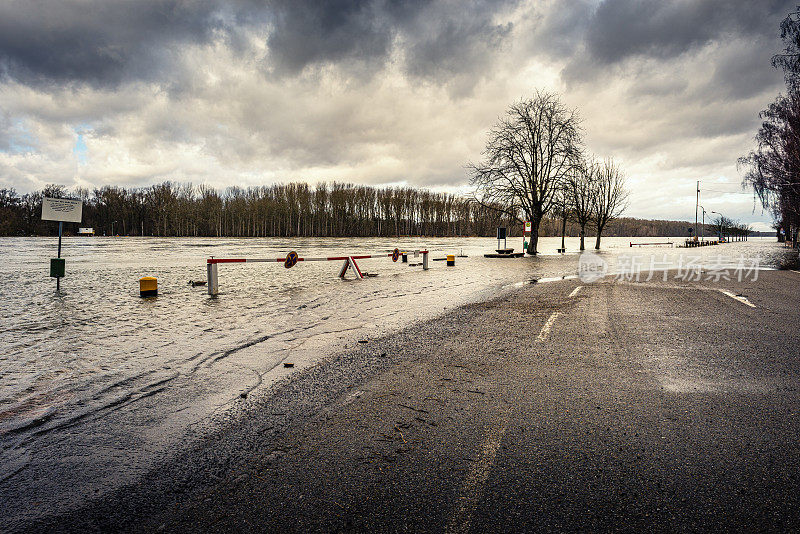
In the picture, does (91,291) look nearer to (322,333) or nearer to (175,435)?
(322,333)

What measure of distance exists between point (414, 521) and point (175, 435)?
2183mm

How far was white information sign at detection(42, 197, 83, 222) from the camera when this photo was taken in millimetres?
12156

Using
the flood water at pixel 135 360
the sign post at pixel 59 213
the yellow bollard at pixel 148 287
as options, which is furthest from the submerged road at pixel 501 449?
the sign post at pixel 59 213

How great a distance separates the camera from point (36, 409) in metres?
3.99

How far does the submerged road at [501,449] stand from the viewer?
232 centimetres

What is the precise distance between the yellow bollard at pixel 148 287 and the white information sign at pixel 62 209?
133 inches

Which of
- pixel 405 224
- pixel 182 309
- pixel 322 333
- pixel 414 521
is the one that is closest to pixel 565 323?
pixel 322 333

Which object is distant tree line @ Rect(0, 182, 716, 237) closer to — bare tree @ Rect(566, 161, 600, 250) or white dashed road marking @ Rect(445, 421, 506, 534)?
bare tree @ Rect(566, 161, 600, 250)

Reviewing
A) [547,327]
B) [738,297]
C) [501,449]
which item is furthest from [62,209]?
[738,297]

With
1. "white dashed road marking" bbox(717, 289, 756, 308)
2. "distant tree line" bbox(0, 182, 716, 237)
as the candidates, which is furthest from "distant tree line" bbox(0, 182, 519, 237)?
"white dashed road marking" bbox(717, 289, 756, 308)

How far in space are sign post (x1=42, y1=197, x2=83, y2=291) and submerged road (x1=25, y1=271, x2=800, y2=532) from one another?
1139 cm

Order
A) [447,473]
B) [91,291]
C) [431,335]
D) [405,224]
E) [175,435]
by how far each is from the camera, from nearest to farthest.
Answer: [447,473], [175,435], [431,335], [91,291], [405,224]

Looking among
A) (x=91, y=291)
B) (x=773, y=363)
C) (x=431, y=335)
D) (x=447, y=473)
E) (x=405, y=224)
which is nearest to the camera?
(x=447, y=473)

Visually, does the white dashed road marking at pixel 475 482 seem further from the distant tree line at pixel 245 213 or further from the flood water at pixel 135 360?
the distant tree line at pixel 245 213
